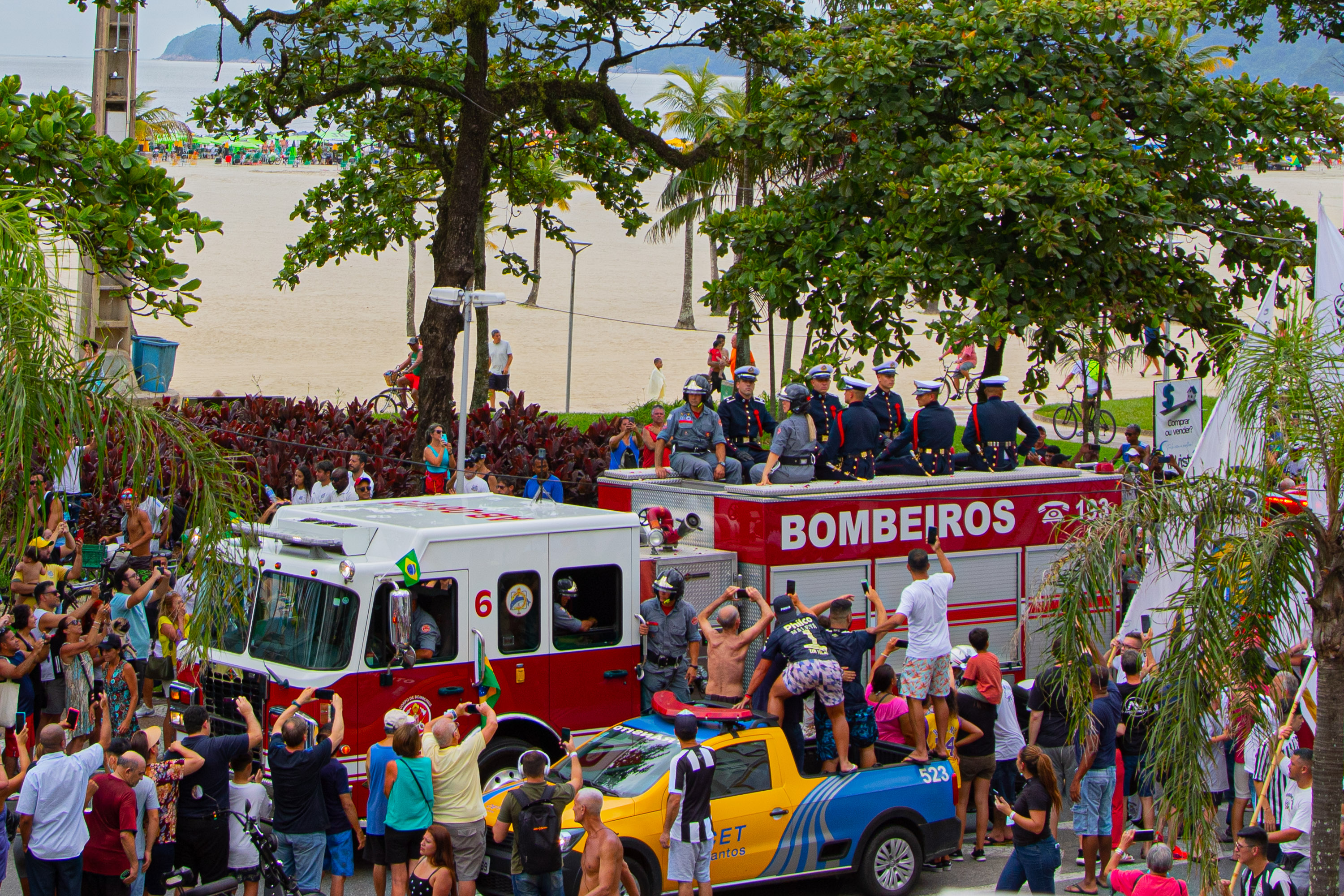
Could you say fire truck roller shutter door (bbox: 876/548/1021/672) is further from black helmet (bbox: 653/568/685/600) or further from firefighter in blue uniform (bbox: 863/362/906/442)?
black helmet (bbox: 653/568/685/600)

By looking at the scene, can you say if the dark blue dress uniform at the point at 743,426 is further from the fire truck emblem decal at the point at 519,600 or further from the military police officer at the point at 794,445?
the fire truck emblem decal at the point at 519,600

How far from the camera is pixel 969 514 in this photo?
41.9ft

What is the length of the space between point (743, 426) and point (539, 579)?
11.4 ft

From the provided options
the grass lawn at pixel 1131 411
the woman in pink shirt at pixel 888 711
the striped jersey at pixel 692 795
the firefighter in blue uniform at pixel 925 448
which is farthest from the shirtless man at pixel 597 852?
the grass lawn at pixel 1131 411

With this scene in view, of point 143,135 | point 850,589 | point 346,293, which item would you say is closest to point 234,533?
point 850,589

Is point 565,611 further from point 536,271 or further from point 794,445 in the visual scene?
point 536,271

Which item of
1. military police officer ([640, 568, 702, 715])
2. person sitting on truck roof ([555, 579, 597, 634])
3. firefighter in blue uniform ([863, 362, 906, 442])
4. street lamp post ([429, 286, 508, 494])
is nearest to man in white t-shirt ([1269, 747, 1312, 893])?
military police officer ([640, 568, 702, 715])

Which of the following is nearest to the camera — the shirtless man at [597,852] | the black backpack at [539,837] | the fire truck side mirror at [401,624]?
the shirtless man at [597,852]

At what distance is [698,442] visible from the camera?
1312cm

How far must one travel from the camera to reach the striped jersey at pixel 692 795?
8.91 metres

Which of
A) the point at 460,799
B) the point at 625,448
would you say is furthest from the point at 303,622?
the point at 625,448

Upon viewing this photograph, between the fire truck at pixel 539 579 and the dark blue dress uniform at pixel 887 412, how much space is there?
122cm

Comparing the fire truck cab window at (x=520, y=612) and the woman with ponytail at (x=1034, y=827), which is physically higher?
the fire truck cab window at (x=520, y=612)

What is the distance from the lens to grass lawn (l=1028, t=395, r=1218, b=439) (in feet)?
101
